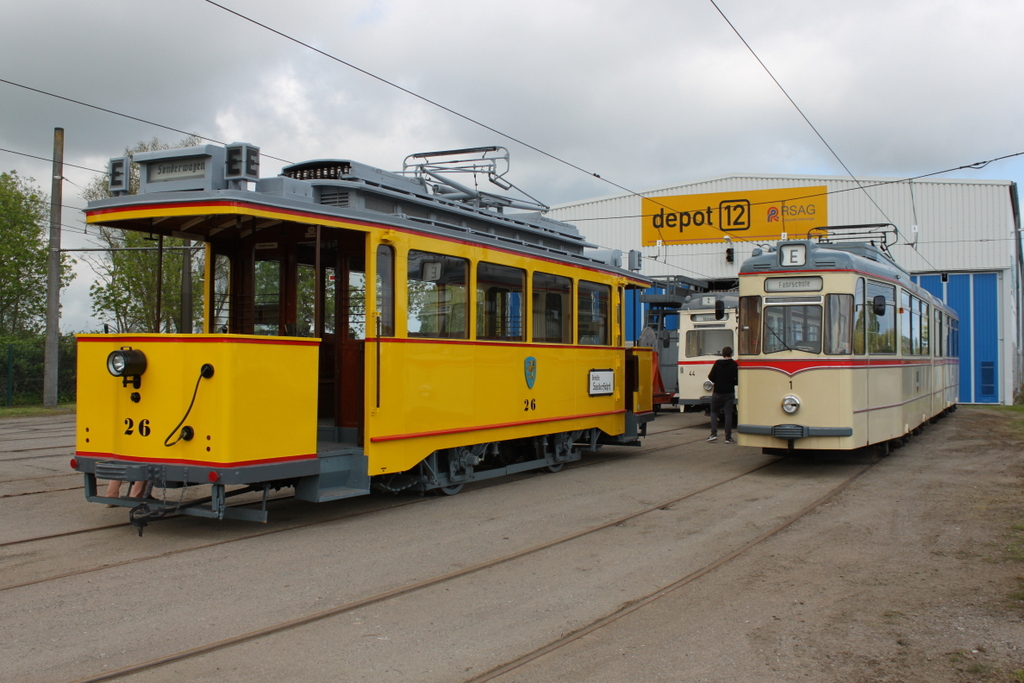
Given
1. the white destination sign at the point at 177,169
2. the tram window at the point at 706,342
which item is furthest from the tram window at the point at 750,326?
the tram window at the point at 706,342

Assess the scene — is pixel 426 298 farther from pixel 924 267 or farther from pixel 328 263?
pixel 924 267

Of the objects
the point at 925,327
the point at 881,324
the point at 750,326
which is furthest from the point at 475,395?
the point at 925,327

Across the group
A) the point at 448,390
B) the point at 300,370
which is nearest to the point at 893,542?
the point at 448,390

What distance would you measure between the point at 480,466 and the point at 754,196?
26.1m

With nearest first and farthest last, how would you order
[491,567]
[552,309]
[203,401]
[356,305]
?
1. [491,567]
2. [203,401]
3. [356,305]
4. [552,309]

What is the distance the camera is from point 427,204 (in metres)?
9.45

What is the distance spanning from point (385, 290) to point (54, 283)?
1960cm

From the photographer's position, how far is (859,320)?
11.8m

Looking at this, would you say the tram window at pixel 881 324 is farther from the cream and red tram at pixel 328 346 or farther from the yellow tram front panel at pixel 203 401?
the yellow tram front panel at pixel 203 401

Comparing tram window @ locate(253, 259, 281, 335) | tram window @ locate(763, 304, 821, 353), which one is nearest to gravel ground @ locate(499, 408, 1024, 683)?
tram window @ locate(763, 304, 821, 353)

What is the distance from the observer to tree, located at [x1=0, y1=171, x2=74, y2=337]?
3180cm

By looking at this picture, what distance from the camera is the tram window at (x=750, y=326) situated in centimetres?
1205

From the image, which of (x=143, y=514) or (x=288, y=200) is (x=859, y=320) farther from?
(x=143, y=514)

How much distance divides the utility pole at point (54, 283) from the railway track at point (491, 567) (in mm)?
21023
